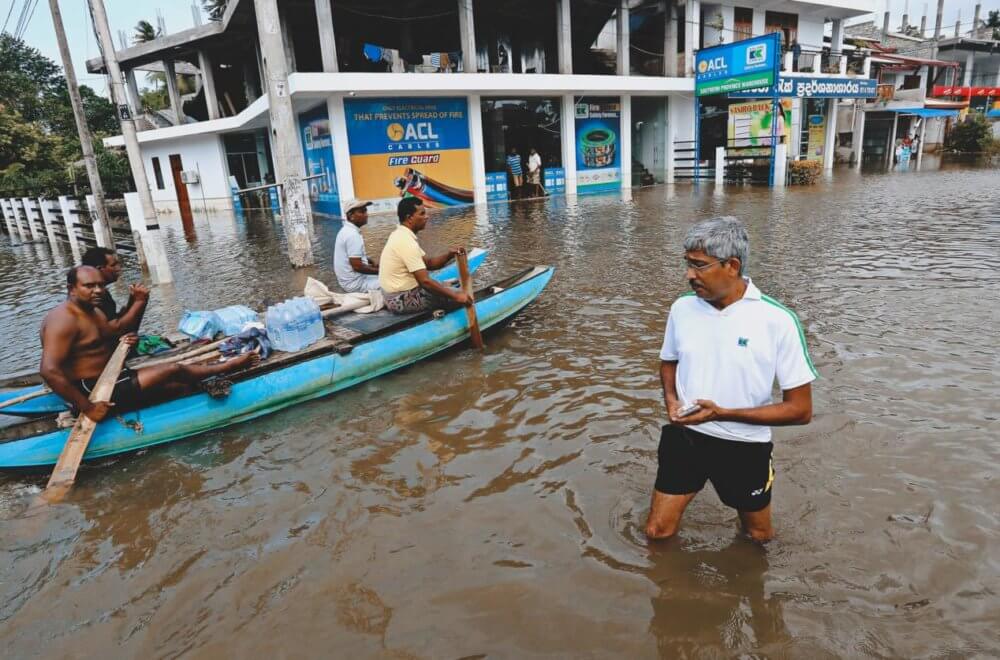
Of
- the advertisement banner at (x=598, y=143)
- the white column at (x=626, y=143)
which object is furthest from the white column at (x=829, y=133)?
the advertisement banner at (x=598, y=143)

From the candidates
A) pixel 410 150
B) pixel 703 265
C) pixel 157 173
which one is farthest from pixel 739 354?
pixel 157 173

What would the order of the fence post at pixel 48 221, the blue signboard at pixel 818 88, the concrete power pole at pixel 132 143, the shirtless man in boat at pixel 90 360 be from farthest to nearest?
the blue signboard at pixel 818 88
the fence post at pixel 48 221
the concrete power pole at pixel 132 143
the shirtless man in boat at pixel 90 360

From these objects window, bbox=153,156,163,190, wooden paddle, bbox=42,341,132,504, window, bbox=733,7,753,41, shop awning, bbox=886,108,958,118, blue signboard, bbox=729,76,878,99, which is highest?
window, bbox=733,7,753,41

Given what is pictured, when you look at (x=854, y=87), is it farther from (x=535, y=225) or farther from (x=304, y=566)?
(x=304, y=566)

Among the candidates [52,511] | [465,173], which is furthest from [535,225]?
[52,511]

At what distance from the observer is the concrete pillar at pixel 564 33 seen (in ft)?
76.1

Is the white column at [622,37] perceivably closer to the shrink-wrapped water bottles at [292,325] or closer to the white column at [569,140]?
the white column at [569,140]

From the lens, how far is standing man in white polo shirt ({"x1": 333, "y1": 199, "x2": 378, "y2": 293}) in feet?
26.0

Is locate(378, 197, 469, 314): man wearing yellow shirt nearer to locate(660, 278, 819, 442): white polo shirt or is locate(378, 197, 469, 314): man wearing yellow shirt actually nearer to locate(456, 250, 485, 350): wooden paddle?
locate(456, 250, 485, 350): wooden paddle

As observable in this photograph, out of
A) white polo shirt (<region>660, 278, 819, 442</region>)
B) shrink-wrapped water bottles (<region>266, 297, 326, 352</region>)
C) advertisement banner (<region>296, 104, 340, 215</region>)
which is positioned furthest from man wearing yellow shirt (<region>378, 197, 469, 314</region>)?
advertisement banner (<region>296, 104, 340, 215</region>)

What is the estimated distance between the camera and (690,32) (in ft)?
87.3

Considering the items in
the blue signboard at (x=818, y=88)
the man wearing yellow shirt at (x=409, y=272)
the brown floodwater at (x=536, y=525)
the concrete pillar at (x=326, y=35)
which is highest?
the concrete pillar at (x=326, y=35)

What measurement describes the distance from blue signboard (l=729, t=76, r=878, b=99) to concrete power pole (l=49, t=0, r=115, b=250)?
2106 centimetres

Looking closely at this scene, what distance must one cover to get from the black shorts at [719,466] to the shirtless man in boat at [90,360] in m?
3.89
